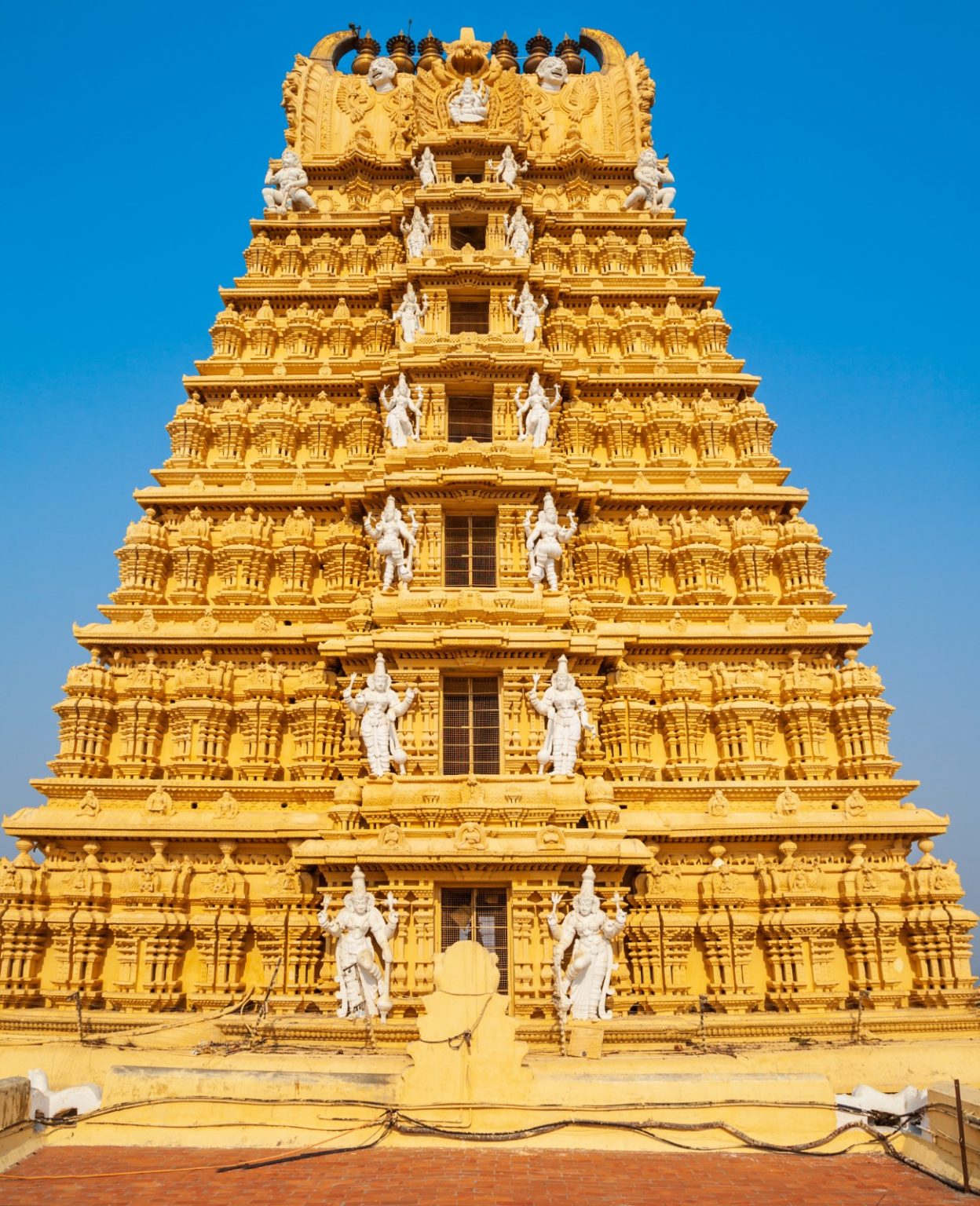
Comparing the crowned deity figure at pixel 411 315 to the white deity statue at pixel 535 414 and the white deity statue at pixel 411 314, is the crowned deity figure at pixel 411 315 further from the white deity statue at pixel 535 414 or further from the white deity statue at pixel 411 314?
the white deity statue at pixel 535 414

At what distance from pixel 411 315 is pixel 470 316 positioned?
1.99m

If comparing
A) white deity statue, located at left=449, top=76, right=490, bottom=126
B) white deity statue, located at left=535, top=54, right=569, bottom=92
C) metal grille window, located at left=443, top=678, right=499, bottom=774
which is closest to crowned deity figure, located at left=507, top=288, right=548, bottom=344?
white deity statue, located at left=449, top=76, right=490, bottom=126

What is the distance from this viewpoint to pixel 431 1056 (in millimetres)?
10609

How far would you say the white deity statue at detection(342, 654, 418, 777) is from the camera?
18.3m

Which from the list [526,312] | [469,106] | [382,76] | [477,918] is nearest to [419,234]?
[526,312]

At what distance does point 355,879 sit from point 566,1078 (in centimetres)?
629

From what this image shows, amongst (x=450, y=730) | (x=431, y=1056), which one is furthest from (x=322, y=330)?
(x=431, y=1056)

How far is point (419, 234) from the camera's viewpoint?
26.4 meters

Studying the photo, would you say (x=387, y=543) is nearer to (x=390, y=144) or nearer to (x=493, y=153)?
(x=493, y=153)

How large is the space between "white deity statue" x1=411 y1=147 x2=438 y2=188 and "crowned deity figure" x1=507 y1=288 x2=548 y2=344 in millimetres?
5967

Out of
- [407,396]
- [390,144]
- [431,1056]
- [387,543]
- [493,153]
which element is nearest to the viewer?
[431,1056]

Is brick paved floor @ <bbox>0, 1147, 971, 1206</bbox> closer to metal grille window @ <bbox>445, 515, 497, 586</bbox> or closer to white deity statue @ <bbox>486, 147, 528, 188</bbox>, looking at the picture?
metal grille window @ <bbox>445, 515, 497, 586</bbox>

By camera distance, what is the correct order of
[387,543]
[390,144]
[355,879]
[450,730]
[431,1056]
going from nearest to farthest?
[431,1056], [355,879], [450,730], [387,543], [390,144]

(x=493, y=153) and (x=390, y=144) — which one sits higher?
(x=390, y=144)
